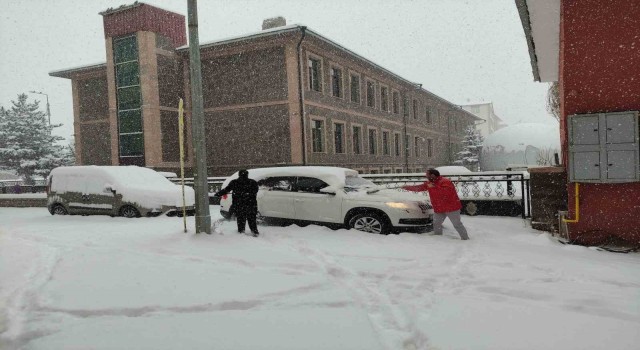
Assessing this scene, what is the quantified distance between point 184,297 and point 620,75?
25.0 ft

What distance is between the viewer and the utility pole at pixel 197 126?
8.23 metres

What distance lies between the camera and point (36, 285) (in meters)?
5.45

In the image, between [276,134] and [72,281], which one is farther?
[276,134]

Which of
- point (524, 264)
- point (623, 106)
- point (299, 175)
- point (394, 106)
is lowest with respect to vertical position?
point (524, 264)

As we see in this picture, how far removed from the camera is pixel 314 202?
9258mm

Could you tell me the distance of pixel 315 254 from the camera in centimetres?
703

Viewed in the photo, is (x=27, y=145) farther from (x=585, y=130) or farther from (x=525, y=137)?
(x=525, y=137)

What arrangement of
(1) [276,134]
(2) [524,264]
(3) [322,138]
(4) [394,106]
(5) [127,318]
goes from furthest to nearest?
(4) [394,106] → (3) [322,138] → (1) [276,134] → (2) [524,264] → (5) [127,318]

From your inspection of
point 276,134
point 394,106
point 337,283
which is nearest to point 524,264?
point 337,283

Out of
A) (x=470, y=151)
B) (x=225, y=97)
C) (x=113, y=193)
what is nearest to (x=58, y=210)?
(x=113, y=193)

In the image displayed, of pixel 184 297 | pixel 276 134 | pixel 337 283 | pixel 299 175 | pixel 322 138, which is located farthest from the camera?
pixel 322 138

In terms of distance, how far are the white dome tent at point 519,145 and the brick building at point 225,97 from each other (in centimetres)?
2087

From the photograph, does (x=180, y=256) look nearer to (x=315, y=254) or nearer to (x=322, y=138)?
(x=315, y=254)

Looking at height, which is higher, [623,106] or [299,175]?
[623,106]
